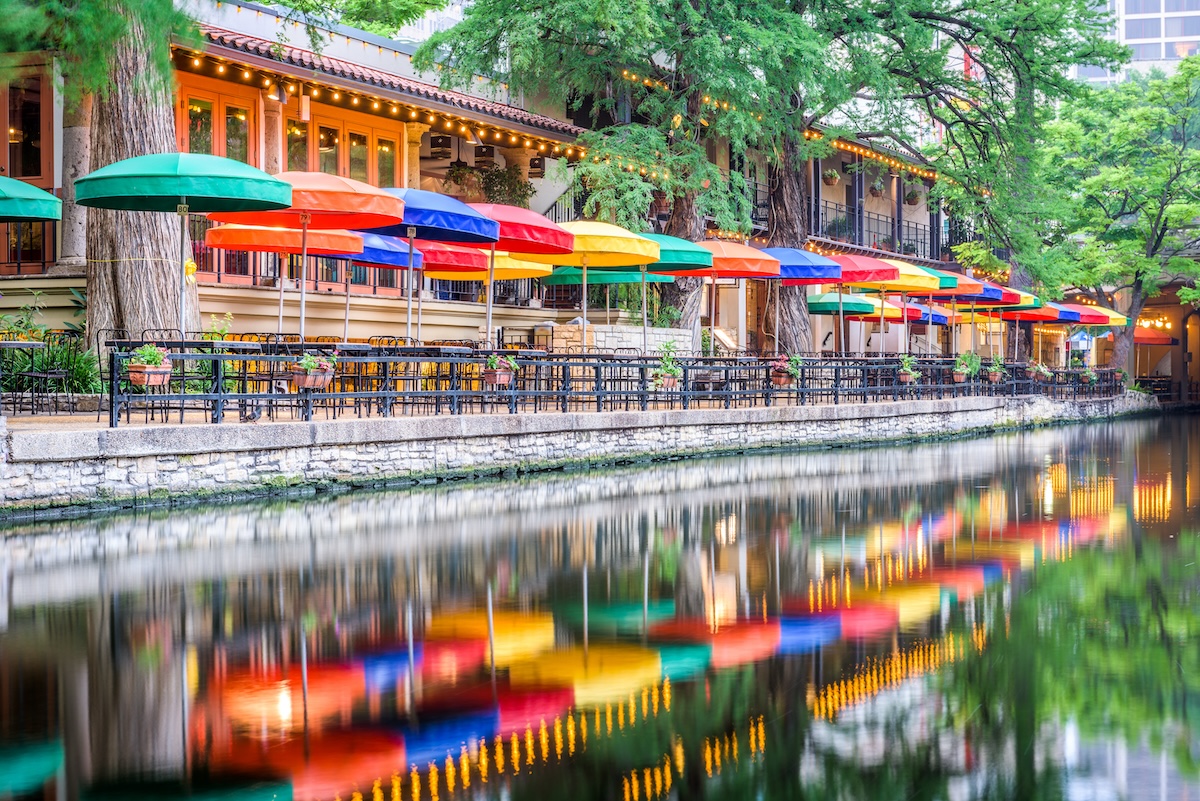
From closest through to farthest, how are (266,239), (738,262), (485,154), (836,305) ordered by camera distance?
1. (266,239)
2. (738,262)
3. (485,154)
4. (836,305)

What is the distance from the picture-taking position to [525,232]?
720 inches

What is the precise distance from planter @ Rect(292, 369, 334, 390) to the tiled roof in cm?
596

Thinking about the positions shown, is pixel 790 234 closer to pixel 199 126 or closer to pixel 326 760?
pixel 199 126

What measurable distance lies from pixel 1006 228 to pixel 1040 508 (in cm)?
2085

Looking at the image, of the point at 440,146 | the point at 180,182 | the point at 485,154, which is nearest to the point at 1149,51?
the point at 485,154

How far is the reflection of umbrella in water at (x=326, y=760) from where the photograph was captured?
468 cm

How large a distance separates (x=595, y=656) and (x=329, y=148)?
1946 cm

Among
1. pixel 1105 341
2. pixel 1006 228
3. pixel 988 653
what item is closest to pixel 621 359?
pixel 988 653

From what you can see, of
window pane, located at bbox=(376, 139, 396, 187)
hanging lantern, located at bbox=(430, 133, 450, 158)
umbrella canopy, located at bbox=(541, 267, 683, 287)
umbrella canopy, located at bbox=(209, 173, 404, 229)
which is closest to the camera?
umbrella canopy, located at bbox=(209, 173, 404, 229)

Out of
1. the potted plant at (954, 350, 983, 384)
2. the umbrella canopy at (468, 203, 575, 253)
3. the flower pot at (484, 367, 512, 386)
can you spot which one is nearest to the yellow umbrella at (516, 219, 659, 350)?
→ the umbrella canopy at (468, 203, 575, 253)

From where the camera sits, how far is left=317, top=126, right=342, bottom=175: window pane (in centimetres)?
2453

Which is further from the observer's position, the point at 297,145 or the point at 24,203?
the point at 297,145

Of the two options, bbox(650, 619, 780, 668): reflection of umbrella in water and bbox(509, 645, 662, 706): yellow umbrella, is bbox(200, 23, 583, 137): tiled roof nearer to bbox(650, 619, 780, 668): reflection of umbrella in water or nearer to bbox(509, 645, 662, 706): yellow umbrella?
bbox(650, 619, 780, 668): reflection of umbrella in water

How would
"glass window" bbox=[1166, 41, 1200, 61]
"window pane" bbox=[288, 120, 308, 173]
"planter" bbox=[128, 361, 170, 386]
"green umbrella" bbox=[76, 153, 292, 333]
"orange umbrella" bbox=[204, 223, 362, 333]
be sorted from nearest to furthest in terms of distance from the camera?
"planter" bbox=[128, 361, 170, 386] < "green umbrella" bbox=[76, 153, 292, 333] < "orange umbrella" bbox=[204, 223, 362, 333] < "window pane" bbox=[288, 120, 308, 173] < "glass window" bbox=[1166, 41, 1200, 61]
